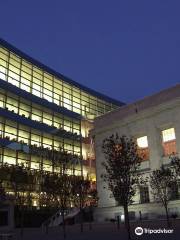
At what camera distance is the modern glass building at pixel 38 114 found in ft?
214

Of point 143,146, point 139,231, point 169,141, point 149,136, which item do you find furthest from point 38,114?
point 139,231

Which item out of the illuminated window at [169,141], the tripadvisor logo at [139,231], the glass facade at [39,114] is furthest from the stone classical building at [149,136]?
the tripadvisor logo at [139,231]

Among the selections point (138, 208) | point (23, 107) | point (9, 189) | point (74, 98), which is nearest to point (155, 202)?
point (138, 208)

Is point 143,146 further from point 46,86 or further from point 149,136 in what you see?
point 46,86

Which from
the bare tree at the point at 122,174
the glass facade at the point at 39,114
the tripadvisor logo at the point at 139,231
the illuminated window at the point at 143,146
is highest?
the glass facade at the point at 39,114

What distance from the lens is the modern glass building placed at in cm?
6538

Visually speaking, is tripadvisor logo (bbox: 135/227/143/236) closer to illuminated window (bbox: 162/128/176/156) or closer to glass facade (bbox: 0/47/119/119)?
illuminated window (bbox: 162/128/176/156)

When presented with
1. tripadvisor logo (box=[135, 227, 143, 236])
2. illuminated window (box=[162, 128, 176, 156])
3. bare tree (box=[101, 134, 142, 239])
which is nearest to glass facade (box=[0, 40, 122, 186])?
illuminated window (box=[162, 128, 176, 156])

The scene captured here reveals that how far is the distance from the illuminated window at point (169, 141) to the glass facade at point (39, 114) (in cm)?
1934

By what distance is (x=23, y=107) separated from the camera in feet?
230

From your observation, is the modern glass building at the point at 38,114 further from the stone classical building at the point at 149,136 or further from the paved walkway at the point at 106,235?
the paved walkway at the point at 106,235

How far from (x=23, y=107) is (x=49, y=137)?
9.15m

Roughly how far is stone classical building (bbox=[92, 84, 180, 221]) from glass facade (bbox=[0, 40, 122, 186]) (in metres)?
12.6

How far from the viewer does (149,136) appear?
6097cm
